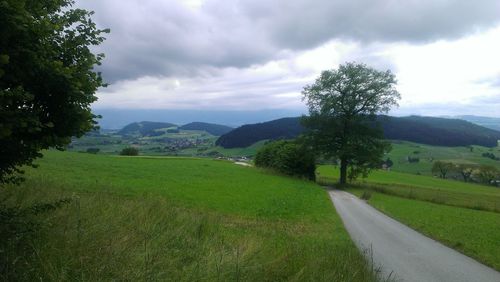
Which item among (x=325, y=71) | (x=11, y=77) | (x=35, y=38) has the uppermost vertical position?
(x=325, y=71)

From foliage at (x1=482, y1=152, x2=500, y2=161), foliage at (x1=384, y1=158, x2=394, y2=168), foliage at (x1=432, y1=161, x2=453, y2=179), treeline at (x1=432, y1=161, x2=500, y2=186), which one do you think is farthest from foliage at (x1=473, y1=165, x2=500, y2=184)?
foliage at (x1=482, y1=152, x2=500, y2=161)

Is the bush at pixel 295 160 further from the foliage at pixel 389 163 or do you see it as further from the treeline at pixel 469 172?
the foliage at pixel 389 163

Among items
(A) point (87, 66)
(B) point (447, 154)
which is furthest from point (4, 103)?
(B) point (447, 154)

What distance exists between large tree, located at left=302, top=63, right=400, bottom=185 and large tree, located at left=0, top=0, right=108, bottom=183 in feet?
175

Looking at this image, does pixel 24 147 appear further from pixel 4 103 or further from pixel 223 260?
pixel 223 260

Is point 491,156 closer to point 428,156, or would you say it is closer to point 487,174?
point 428,156

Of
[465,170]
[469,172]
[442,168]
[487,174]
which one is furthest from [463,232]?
[465,170]

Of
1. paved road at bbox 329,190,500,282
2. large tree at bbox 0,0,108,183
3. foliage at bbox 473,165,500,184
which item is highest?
large tree at bbox 0,0,108,183

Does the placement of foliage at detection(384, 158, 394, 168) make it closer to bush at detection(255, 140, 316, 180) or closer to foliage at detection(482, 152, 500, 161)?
foliage at detection(482, 152, 500, 161)

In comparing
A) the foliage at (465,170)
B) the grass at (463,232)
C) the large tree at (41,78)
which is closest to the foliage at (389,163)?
the foliage at (465,170)

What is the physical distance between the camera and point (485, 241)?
1956 centimetres

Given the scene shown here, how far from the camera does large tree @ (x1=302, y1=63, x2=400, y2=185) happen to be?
59312 mm

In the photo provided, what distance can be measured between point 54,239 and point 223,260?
2.98 m

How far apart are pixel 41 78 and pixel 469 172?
124522 millimetres
